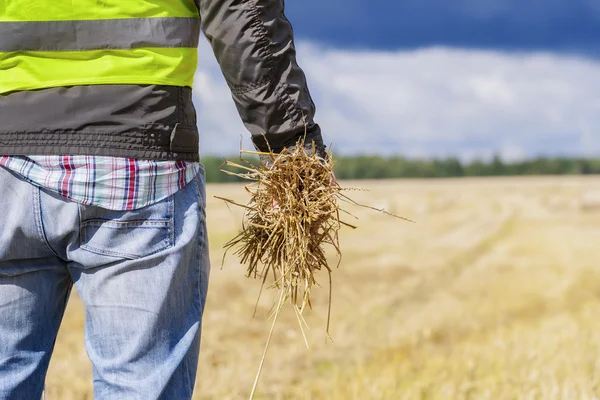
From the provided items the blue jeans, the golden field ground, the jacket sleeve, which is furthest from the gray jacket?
the golden field ground

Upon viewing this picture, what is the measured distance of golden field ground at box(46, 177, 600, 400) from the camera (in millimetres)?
4059

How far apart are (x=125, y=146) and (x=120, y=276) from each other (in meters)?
0.31

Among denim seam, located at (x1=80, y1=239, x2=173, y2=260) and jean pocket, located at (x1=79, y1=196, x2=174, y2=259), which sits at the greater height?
jean pocket, located at (x1=79, y1=196, x2=174, y2=259)

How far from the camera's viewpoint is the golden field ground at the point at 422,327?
13.3 feet

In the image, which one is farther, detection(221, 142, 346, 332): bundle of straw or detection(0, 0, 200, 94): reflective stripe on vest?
detection(221, 142, 346, 332): bundle of straw

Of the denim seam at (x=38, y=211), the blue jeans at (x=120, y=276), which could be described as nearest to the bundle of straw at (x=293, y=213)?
the blue jeans at (x=120, y=276)

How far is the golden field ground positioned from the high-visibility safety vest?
0.56 meters

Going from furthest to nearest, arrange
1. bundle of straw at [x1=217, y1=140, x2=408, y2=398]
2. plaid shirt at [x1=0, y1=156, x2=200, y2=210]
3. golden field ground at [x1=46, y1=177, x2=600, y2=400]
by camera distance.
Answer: golden field ground at [x1=46, y1=177, x2=600, y2=400], bundle of straw at [x1=217, y1=140, x2=408, y2=398], plaid shirt at [x1=0, y1=156, x2=200, y2=210]

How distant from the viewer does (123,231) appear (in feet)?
5.99

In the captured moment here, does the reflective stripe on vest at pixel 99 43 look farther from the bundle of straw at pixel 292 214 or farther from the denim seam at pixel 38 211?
the bundle of straw at pixel 292 214

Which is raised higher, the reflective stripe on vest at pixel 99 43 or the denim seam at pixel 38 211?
the reflective stripe on vest at pixel 99 43

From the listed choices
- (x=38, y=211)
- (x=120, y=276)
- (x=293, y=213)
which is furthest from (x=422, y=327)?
(x=38, y=211)

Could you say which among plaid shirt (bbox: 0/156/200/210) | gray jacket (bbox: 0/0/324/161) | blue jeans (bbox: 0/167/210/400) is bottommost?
blue jeans (bbox: 0/167/210/400)

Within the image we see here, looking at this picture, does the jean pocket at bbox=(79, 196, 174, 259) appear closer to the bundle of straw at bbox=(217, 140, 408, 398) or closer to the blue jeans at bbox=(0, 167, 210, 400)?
the blue jeans at bbox=(0, 167, 210, 400)
